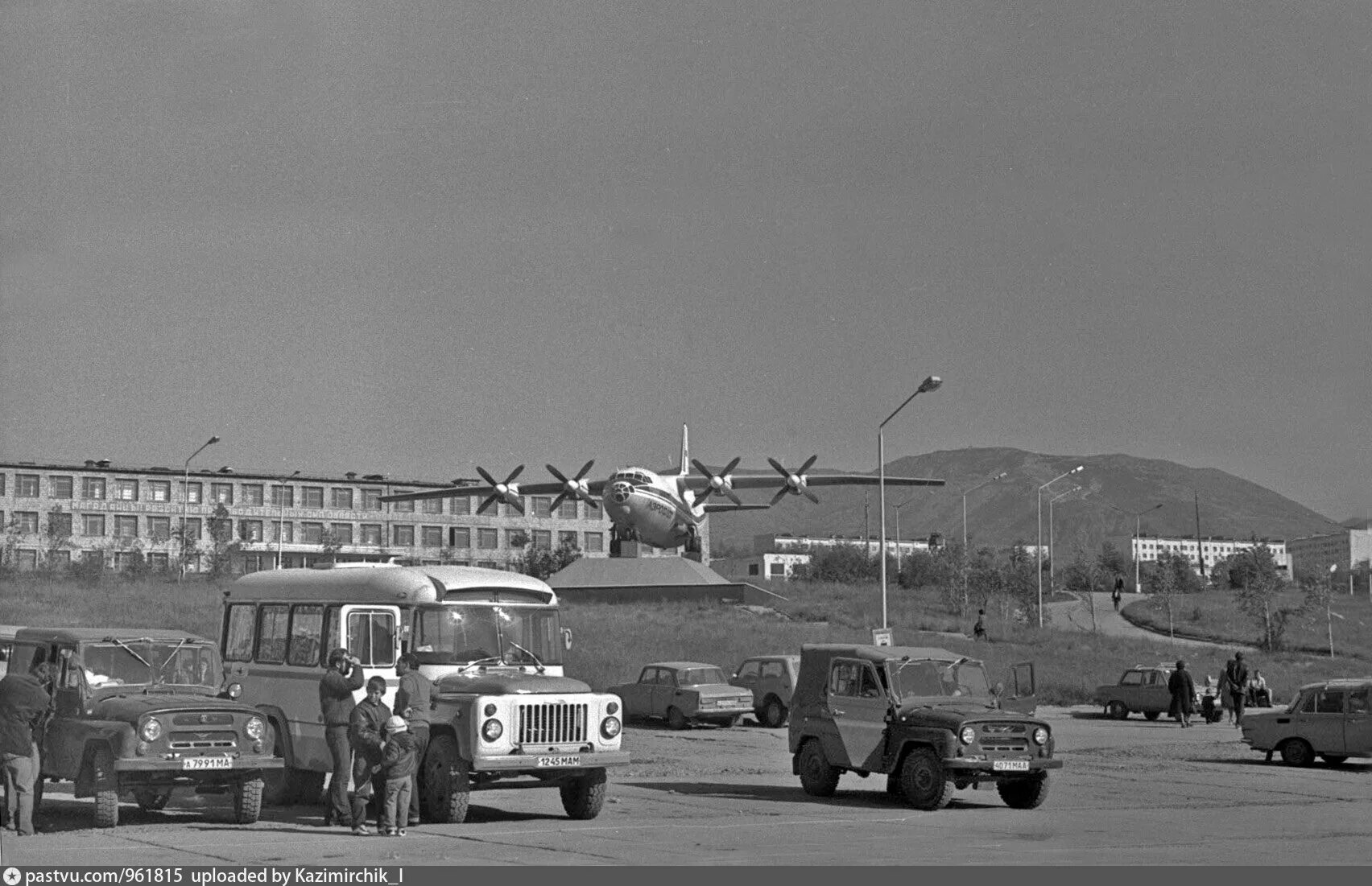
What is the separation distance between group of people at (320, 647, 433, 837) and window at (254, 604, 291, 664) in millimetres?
1870

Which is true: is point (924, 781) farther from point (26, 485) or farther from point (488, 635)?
point (26, 485)

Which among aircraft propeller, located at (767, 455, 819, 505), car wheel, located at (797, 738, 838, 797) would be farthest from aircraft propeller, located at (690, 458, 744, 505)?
car wheel, located at (797, 738, 838, 797)

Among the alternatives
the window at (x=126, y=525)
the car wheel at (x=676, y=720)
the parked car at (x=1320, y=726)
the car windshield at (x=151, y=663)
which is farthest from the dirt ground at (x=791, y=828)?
the window at (x=126, y=525)

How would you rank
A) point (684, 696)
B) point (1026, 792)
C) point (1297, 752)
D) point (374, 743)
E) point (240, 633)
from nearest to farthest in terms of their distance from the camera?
point (374, 743) < point (1026, 792) < point (240, 633) < point (1297, 752) < point (684, 696)

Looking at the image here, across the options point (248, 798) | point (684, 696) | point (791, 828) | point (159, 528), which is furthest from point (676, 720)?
point (159, 528)

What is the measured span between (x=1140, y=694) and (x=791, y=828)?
26501mm

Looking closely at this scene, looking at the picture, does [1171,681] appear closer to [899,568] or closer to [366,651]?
[366,651]

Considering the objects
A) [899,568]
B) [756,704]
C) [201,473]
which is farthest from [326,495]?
[756,704]

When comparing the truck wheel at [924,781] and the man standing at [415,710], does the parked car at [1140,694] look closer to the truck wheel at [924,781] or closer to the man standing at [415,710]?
the truck wheel at [924,781]

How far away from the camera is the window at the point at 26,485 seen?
387 ft

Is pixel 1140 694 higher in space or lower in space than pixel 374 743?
lower

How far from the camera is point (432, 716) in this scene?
1617cm

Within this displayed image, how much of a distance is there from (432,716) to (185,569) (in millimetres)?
→ 87505

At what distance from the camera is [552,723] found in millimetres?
16219
